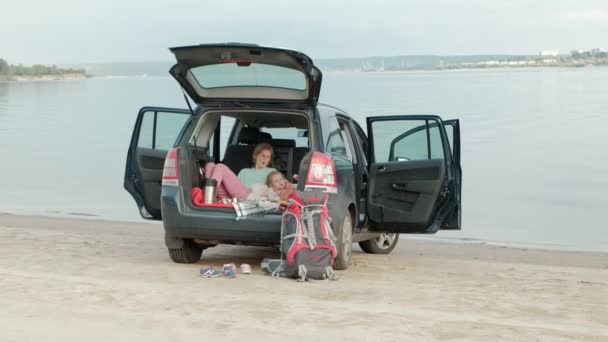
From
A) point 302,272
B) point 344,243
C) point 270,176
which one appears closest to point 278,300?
point 302,272

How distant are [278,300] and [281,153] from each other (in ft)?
9.76

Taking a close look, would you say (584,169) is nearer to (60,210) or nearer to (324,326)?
(60,210)

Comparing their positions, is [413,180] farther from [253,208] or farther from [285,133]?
[253,208]

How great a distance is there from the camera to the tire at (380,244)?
11.1m

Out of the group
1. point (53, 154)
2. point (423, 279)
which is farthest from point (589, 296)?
point (53, 154)

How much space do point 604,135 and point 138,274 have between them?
28.1 m

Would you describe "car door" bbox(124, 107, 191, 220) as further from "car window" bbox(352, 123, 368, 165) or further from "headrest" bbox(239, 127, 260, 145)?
"car window" bbox(352, 123, 368, 165)

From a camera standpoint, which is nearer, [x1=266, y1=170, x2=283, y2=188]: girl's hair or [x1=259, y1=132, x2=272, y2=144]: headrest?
[x1=266, y1=170, x2=283, y2=188]: girl's hair

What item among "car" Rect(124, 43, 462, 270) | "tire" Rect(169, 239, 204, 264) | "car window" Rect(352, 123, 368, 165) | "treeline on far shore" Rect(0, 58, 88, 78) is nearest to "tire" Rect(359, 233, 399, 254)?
"car" Rect(124, 43, 462, 270)

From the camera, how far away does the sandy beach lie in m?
6.29

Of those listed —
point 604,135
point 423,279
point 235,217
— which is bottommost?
point 604,135

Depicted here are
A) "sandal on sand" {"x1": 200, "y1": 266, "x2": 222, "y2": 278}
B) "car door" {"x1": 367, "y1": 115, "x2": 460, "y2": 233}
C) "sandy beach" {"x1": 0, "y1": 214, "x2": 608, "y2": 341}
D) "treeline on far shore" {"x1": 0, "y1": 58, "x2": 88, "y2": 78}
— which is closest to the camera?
"sandy beach" {"x1": 0, "y1": 214, "x2": 608, "y2": 341}

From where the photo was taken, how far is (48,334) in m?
6.07

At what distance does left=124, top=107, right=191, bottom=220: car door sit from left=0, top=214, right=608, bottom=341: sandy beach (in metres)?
0.54
